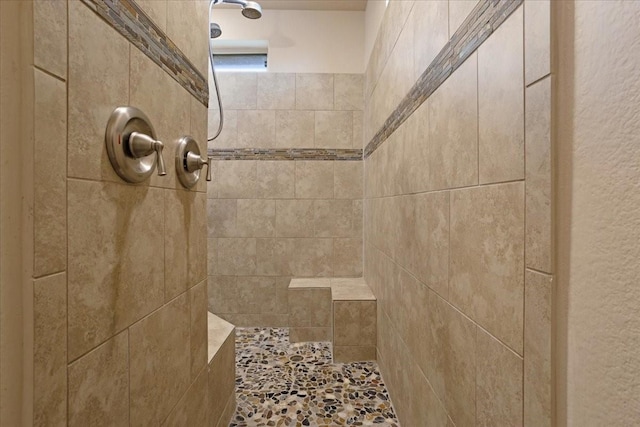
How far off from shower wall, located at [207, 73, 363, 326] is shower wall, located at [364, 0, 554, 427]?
1.20 m

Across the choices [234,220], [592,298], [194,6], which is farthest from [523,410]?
[234,220]

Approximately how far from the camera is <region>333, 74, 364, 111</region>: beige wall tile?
2.85 m

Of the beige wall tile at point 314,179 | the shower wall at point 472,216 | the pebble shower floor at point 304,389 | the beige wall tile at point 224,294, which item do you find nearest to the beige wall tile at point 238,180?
the beige wall tile at point 314,179

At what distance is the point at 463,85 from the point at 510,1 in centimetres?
25

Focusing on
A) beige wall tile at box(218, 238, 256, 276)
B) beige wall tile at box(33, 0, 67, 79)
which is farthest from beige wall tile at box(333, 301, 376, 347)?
beige wall tile at box(33, 0, 67, 79)

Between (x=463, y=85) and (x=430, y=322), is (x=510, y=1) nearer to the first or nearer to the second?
(x=463, y=85)

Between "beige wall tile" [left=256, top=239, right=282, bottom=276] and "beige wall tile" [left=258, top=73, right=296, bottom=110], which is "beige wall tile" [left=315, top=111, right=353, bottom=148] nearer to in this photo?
"beige wall tile" [left=258, top=73, right=296, bottom=110]

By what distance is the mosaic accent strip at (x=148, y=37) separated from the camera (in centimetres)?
66

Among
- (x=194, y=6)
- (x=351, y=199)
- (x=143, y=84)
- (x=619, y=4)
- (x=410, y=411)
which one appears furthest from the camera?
(x=351, y=199)

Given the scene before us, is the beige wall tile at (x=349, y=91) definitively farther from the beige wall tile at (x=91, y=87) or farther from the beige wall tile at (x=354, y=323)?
the beige wall tile at (x=91, y=87)

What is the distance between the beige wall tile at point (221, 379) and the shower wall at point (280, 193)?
1.19 meters

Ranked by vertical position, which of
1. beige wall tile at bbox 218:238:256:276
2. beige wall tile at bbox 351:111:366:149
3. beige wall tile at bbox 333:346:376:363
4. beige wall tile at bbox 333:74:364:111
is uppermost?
beige wall tile at bbox 333:74:364:111

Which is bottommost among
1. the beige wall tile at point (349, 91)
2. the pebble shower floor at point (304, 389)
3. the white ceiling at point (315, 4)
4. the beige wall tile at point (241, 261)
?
the pebble shower floor at point (304, 389)

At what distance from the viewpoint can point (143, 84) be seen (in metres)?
0.79
